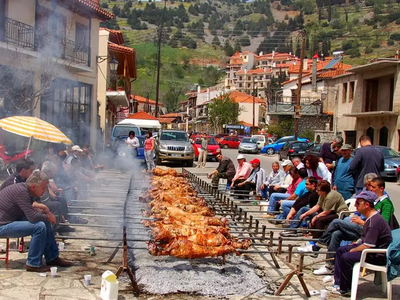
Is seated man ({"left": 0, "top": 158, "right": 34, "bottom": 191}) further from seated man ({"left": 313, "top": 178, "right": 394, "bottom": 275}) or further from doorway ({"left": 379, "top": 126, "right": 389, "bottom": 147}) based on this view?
doorway ({"left": 379, "top": 126, "right": 389, "bottom": 147})

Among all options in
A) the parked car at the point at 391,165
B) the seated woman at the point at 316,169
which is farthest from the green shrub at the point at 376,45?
the seated woman at the point at 316,169

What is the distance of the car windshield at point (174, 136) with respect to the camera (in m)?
24.4

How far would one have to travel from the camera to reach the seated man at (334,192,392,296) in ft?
17.6

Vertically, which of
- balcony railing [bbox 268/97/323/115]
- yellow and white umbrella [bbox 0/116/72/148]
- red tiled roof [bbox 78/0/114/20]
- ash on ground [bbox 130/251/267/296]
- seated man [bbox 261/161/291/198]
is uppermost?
red tiled roof [bbox 78/0/114/20]

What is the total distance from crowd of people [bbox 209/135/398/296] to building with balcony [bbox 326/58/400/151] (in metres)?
23.3

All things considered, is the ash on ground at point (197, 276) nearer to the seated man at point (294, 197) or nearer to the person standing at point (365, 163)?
the seated man at point (294, 197)

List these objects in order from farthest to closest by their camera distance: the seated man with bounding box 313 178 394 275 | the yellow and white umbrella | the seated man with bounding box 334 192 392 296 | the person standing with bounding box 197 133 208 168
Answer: the person standing with bounding box 197 133 208 168 < the yellow and white umbrella < the seated man with bounding box 313 178 394 275 < the seated man with bounding box 334 192 392 296

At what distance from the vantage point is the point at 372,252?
17.5 ft

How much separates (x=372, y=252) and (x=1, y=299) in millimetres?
4318

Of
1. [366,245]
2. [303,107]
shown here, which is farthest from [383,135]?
[366,245]

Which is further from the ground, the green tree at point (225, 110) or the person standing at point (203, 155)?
the green tree at point (225, 110)

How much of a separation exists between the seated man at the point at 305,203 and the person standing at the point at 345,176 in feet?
3.26

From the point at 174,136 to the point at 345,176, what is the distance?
16173 mm

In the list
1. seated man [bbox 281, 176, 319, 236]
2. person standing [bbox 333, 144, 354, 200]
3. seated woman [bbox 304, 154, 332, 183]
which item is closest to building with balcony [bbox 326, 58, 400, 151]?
seated woman [bbox 304, 154, 332, 183]
